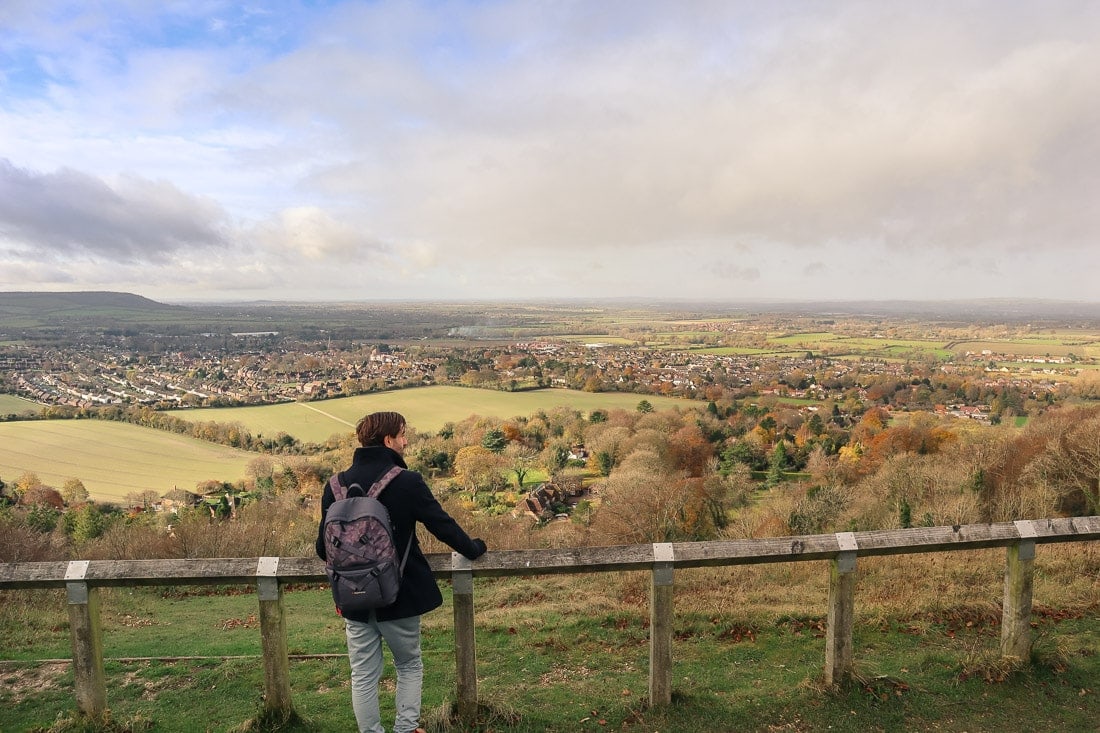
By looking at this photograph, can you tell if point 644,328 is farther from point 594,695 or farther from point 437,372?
point 594,695

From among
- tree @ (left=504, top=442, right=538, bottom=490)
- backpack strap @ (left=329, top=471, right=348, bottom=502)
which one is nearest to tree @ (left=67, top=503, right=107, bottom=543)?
tree @ (left=504, top=442, right=538, bottom=490)

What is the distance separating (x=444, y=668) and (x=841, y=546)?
3741mm

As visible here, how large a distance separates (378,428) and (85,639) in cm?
236

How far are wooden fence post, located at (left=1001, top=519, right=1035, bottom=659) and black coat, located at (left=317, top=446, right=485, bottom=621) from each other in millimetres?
3870

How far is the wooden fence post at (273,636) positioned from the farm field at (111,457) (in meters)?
38.4

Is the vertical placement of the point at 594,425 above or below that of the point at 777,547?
below

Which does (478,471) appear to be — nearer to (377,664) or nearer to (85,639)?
(85,639)

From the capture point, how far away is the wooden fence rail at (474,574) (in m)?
3.67

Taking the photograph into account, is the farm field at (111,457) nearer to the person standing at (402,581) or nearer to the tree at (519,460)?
the tree at (519,460)

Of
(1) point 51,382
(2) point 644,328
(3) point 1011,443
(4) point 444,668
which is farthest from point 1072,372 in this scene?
(1) point 51,382

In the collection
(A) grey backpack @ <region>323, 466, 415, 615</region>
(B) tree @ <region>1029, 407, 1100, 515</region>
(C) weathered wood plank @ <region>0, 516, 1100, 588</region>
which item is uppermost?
(A) grey backpack @ <region>323, 466, 415, 615</region>

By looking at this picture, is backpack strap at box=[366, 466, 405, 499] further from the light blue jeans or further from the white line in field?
the white line in field

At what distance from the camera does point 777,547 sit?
153 inches

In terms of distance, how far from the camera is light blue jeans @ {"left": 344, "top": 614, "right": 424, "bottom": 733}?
11.2 ft
